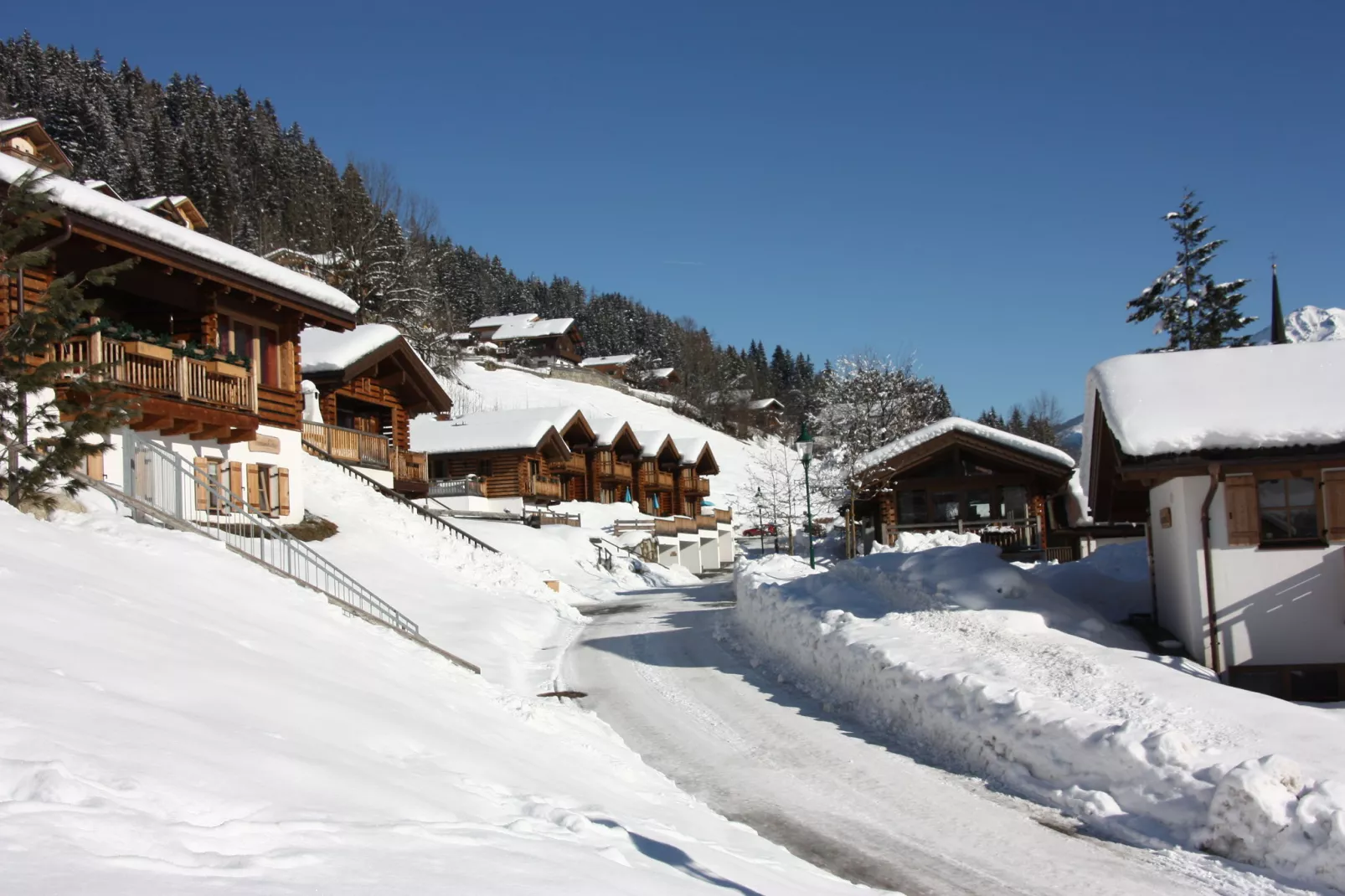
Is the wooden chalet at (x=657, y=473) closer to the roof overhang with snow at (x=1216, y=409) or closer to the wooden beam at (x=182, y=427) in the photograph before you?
the wooden beam at (x=182, y=427)

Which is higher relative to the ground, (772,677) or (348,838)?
(348,838)

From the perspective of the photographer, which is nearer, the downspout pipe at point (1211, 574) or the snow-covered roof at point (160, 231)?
the downspout pipe at point (1211, 574)

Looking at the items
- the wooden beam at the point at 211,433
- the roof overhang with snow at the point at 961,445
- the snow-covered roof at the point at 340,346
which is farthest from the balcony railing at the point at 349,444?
the roof overhang with snow at the point at 961,445

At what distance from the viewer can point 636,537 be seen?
51219 millimetres

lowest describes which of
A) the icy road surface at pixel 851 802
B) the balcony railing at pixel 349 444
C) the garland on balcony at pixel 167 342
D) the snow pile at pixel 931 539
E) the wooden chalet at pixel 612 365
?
the icy road surface at pixel 851 802

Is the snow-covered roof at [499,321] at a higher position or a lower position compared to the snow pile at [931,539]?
higher

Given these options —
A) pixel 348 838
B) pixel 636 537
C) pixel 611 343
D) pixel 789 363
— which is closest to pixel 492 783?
pixel 348 838

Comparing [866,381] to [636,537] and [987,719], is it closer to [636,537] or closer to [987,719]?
[636,537]

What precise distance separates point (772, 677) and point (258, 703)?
10.3 meters

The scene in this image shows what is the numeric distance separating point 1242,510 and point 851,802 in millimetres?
8090

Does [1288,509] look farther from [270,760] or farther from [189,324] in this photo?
[189,324]

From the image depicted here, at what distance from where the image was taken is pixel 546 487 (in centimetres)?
5334

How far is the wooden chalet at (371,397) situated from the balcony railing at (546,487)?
441 inches

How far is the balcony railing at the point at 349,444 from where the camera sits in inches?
1236
